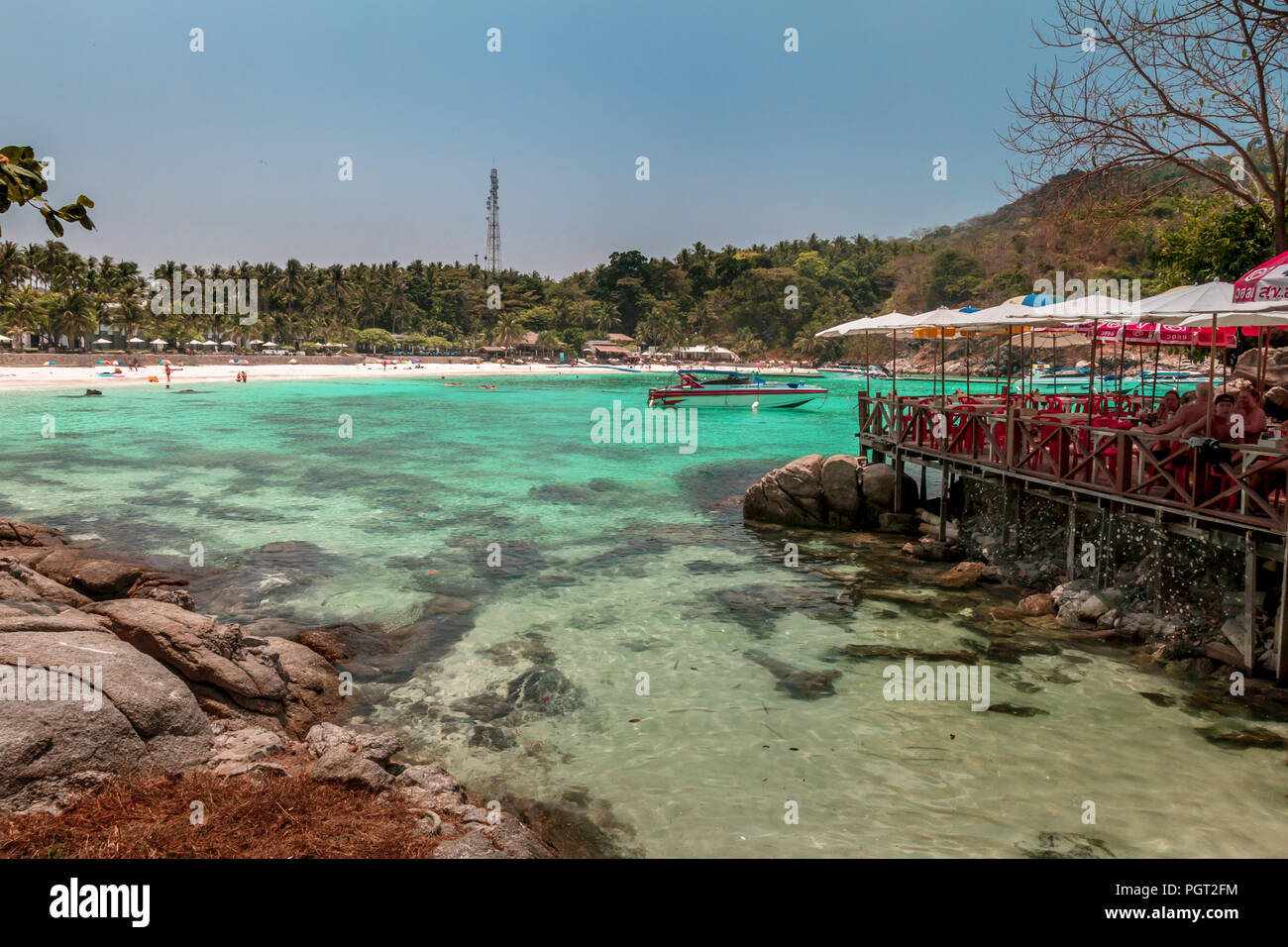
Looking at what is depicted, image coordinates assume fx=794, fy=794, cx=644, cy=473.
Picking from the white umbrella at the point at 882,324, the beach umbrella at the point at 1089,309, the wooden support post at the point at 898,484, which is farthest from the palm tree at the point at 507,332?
the beach umbrella at the point at 1089,309

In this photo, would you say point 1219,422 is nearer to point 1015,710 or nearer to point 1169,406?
point 1169,406

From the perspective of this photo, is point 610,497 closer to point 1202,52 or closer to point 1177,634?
point 1177,634

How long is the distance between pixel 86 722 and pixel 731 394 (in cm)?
5415

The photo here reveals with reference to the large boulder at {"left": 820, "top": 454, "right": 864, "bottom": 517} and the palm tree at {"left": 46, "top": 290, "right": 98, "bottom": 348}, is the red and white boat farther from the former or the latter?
the palm tree at {"left": 46, "top": 290, "right": 98, "bottom": 348}

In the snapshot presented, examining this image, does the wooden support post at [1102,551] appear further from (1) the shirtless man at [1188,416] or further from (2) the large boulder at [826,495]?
(2) the large boulder at [826,495]

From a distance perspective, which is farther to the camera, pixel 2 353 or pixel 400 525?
pixel 2 353

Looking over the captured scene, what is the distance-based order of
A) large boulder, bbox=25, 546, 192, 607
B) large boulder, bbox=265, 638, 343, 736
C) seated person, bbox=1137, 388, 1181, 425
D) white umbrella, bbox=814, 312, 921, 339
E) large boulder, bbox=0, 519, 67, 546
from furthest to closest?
white umbrella, bbox=814, 312, 921, 339 → large boulder, bbox=0, 519, 67, 546 → seated person, bbox=1137, 388, 1181, 425 → large boulder, bbox=25, 546, 192, 607 → large boulder, bbox=265, 638, 343, 736

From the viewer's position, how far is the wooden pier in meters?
9.34

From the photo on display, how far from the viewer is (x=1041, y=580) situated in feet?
44.9

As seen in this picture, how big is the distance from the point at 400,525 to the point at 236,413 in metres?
35.0

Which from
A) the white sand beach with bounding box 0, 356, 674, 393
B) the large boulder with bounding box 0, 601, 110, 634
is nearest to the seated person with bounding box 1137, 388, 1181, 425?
the large boulder with bounding box 0, 601, 110, 634

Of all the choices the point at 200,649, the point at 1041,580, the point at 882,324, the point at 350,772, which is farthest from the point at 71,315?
the point at 1041,580

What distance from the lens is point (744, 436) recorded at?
42812 millimetres

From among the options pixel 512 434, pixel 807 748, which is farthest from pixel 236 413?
pixel 807 748
